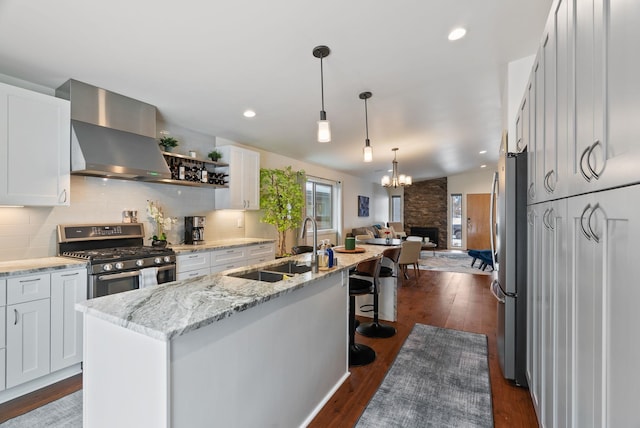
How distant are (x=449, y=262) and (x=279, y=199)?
5448mm

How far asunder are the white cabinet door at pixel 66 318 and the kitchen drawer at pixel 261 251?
6.34 feet

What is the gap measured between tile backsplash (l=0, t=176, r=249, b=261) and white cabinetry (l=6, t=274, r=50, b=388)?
61 cm

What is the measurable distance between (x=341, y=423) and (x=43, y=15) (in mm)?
3146

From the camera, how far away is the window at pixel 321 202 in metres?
6.82

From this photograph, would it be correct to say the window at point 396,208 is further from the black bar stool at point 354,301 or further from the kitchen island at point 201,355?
the kitchen island at point 201,355

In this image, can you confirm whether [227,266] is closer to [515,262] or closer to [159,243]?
[159,243]

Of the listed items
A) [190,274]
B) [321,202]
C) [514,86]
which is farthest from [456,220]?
[190,274]

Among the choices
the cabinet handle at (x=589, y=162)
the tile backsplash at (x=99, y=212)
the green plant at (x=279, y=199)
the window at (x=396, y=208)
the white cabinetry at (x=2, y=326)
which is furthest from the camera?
the window at (x=396, y=208)

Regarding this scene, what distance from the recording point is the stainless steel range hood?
266 centimetres

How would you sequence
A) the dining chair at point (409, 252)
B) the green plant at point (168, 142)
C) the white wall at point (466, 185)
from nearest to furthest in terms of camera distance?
the green plant at point (168, 142) < the dining chair at point (409, 252) < the white wall at point (466, 185)

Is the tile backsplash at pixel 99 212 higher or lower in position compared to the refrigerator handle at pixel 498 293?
higher

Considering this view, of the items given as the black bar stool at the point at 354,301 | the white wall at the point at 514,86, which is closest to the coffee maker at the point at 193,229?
the black bar stool at the point at 354,301

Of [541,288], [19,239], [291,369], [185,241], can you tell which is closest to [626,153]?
[541,288]

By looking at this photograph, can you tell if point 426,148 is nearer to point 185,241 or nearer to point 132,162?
point 185,241
